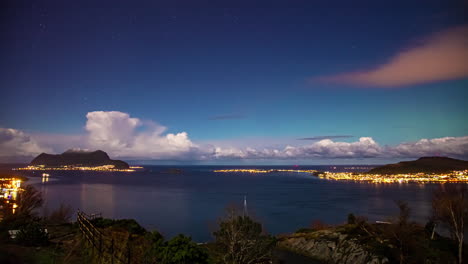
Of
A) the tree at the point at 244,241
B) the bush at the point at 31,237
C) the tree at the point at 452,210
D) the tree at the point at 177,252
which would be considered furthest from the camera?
the tree at the point at 452,210

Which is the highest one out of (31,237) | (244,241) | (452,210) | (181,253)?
(31,237)

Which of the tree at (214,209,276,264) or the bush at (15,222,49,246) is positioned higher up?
the bush at (15,222,49,246)

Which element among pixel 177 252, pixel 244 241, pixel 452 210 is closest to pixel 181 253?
pixel 177 252

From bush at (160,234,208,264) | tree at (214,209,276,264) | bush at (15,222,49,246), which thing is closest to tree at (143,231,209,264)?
bush at (160,234,208,264)

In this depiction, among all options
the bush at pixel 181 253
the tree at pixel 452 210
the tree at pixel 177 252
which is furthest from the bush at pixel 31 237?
the tree at pixel 452 210

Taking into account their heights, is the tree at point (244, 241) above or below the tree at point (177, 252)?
below

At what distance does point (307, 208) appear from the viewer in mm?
106500

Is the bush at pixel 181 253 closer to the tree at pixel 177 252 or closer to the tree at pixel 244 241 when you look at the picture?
the tree at pixel 177 252

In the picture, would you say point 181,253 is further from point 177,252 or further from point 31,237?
point 31,237

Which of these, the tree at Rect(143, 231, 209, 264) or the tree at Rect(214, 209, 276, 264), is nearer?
the tree at Rect(143, 231, 209, 264)

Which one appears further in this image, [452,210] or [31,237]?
[452,210]

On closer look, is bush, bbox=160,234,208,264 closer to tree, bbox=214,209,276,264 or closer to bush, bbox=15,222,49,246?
tree, bbox=214,209,276,264

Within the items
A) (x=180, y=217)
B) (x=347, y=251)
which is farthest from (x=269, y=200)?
(x=347, y=251)

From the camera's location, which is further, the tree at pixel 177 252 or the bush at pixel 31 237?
the bush at pixel 31 237
